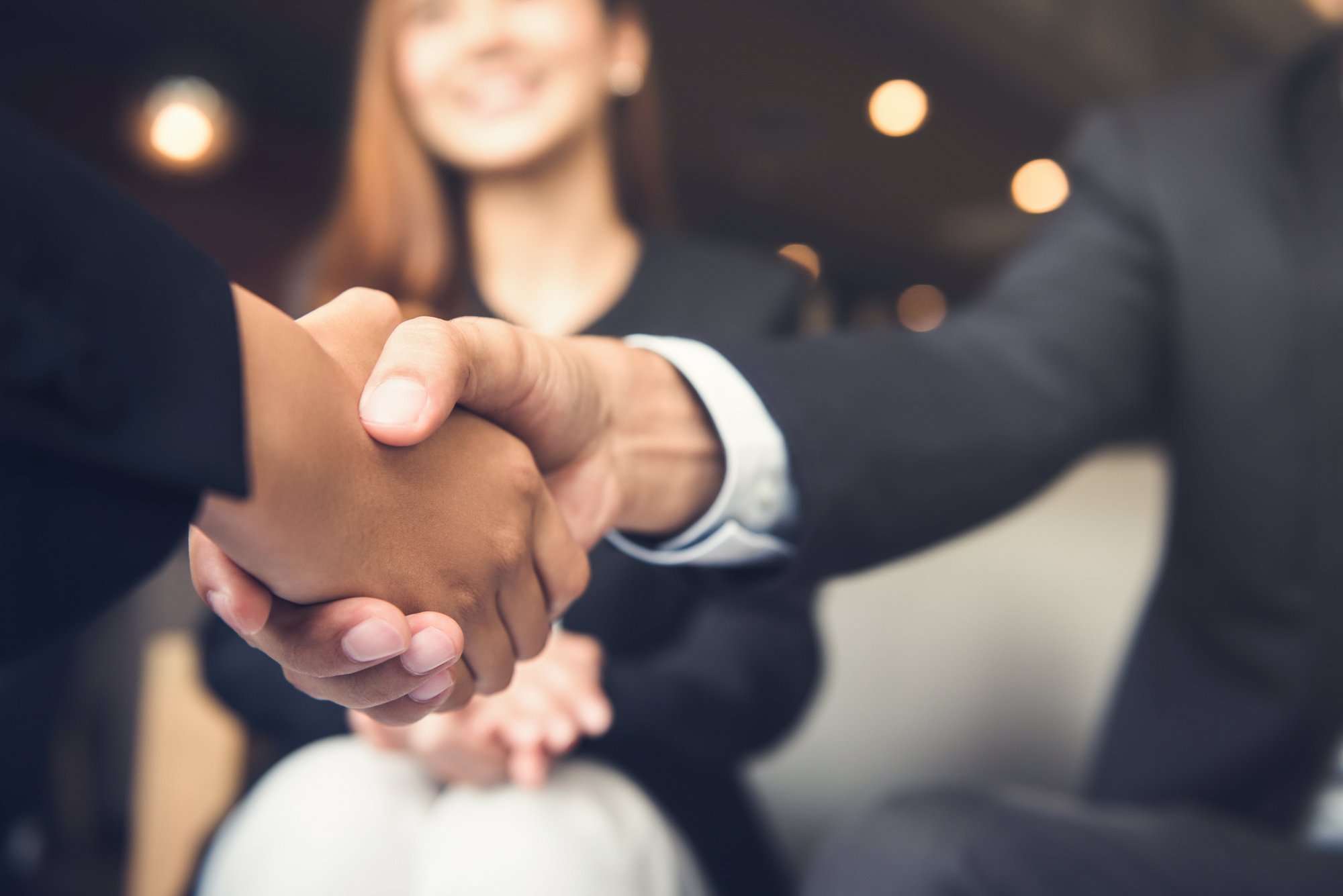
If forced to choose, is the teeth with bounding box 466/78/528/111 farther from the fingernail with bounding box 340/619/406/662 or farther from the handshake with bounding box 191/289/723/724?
the fingernail with bounding box 340/619/406/662

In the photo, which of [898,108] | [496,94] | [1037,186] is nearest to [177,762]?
[496,94]

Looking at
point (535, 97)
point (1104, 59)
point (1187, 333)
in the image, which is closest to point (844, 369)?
point (1187, 333)

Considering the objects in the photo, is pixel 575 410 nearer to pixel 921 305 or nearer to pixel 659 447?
pixel 659 447

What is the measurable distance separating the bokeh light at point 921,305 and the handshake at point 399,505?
6689mm

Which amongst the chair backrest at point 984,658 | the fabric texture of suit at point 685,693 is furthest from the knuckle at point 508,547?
the chair backrest at point 984,658

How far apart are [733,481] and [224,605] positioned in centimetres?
20

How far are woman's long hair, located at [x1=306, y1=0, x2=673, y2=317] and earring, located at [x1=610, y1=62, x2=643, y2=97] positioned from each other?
53 millimetres

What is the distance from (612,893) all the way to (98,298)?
351 mm

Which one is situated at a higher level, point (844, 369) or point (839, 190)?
point (844, 369)

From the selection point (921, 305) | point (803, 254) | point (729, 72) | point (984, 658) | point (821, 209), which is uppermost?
point (729, 72)

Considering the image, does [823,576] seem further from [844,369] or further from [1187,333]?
[1187,333]

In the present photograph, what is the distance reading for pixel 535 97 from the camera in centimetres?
75

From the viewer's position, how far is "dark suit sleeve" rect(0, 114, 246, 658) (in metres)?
0.17

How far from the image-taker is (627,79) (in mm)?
940
